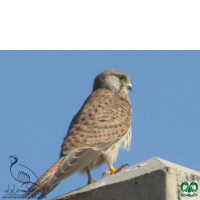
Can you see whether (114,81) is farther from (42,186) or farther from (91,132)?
(42,186)

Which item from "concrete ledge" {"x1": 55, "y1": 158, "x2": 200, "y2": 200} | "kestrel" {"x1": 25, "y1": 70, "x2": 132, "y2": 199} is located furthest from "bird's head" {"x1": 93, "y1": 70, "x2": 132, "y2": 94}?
"concrete ledge" {"x1": 55, "y1": 158, "x2": 200, "y2": 200}

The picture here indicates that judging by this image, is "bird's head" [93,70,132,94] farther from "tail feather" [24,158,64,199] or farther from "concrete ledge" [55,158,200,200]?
"concrete ledge" [55,158,200,200]

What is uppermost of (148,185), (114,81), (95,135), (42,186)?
(114,81)

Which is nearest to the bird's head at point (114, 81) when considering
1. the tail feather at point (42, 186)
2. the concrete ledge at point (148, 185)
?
the tail feather at point (42, 186)

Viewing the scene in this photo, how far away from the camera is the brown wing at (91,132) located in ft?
17.1

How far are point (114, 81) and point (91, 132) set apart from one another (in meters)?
1.58

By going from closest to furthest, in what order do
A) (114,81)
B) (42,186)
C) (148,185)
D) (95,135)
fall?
(148,185), (42,186), (95,135), (114,81)

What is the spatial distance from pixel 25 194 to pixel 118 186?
1.18 meters

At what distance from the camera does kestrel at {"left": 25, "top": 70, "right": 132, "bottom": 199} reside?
205 inches

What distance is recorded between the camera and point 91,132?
6.09 metres

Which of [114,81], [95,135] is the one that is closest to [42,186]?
[95,135]

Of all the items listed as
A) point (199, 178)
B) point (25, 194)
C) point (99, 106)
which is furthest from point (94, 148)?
point (199, 178)

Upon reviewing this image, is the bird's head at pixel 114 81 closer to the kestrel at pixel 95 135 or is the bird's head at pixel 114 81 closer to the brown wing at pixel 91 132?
the kestrel at pixel 95 135

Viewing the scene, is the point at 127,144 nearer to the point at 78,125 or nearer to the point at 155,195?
the point at 78,125
